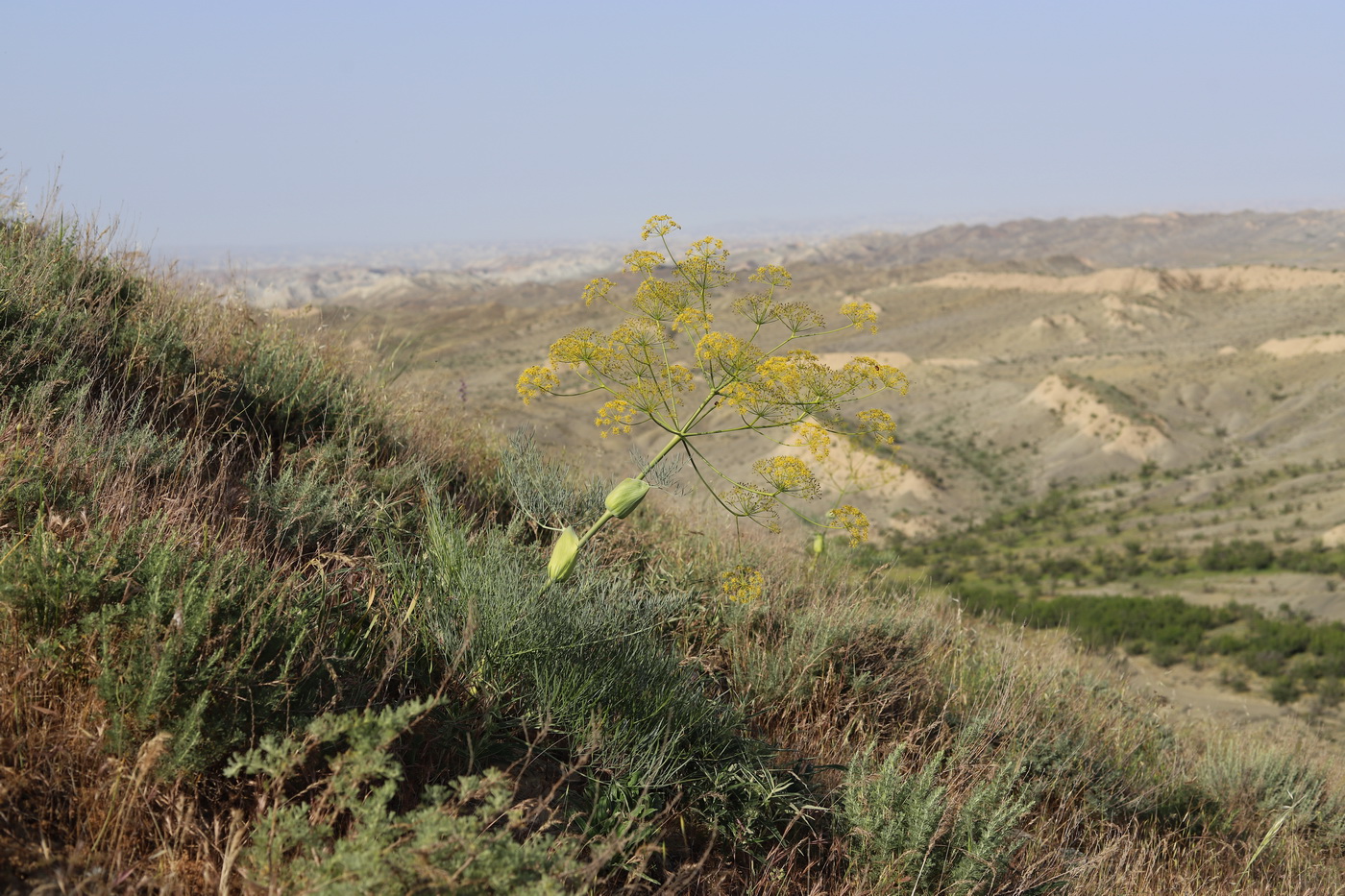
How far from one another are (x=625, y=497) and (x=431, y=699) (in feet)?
2.60

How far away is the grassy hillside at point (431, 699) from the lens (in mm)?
1720

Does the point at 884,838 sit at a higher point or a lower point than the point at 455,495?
lower

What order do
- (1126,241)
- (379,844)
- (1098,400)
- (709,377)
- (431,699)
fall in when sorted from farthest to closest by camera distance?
(1126,241) < (1098,400) < (709,377) < (431,699) < (379,844)

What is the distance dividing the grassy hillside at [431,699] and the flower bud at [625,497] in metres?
0.40

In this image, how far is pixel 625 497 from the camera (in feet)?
7.63

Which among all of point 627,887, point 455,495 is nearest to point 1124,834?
point 627,887

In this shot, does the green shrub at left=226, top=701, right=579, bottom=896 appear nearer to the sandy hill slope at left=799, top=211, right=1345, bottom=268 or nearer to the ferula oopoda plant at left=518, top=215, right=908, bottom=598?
the ferula oopoda plant at left=518, top=215, right=908, bottom=598

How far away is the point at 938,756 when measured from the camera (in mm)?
2613

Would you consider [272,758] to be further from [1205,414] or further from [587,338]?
[1205,414]

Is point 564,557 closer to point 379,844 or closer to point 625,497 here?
point 625,497

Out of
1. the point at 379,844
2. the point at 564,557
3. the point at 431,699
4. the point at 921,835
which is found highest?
the point at 564,557

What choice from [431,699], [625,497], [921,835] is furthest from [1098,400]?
[431,699]

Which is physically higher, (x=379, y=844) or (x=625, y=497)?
(x=625, y=497)

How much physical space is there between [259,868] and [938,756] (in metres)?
1.99
